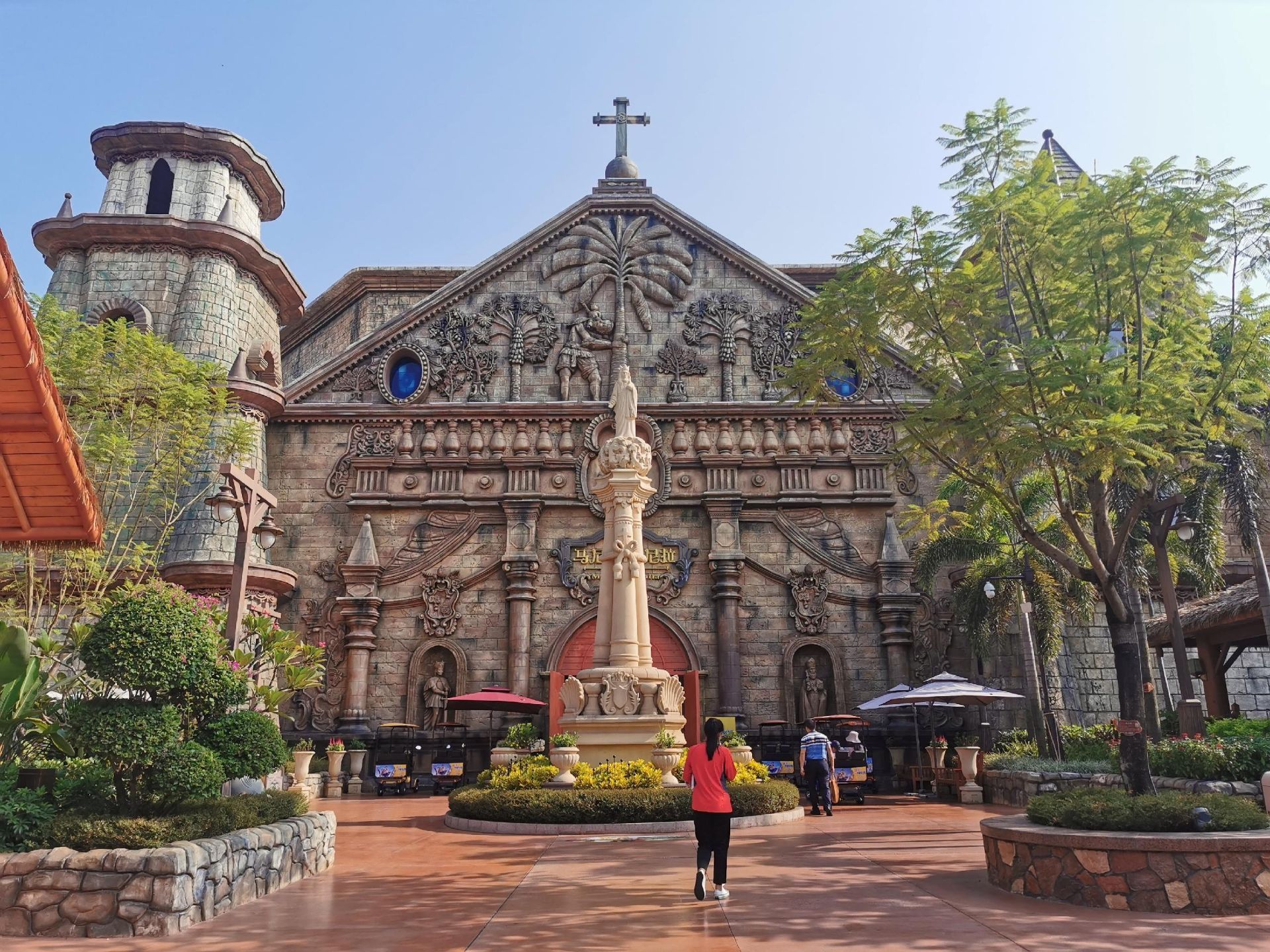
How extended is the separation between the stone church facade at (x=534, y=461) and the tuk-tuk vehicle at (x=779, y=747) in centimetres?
63

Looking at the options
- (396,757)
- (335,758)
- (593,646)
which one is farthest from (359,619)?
(593,646)

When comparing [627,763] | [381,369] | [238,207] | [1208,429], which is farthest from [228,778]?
[238,207]

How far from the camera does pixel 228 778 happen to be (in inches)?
334

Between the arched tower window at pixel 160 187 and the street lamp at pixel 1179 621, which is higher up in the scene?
the arched tower window at pixel 160 187

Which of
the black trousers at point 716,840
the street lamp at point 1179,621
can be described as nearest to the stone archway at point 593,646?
the street lamp at point 1179,621

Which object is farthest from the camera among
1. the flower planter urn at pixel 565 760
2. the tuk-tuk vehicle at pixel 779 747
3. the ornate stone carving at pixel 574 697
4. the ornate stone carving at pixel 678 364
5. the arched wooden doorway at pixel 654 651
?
the ornate stone carving at pixel 678 364

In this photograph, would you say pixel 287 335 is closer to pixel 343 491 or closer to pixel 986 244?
pixel 343 491

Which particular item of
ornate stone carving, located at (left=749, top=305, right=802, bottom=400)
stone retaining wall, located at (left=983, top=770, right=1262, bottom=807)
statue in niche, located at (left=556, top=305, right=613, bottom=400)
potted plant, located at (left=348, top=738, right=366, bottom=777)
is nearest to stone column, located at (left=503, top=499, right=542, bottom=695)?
statue in niche, located at (left=556, top=305, right=613, bottom=400)

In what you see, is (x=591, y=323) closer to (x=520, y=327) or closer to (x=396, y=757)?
(x=520, y=327)

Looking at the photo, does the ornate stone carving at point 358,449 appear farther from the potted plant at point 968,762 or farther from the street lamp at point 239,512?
the potted plant at point 968,762

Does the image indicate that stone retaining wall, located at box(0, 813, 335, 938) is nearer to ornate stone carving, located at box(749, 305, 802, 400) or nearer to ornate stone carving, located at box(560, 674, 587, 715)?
ornate stone carving, located at box(560, 674, 587, 715)

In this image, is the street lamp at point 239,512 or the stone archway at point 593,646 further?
the stone archway at point 593,646

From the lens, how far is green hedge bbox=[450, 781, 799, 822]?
12.6 meters

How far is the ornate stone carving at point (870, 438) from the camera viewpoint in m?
24.9
